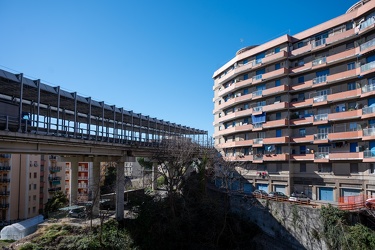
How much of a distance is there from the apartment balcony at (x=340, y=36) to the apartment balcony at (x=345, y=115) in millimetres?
8977

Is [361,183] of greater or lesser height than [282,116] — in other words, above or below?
below

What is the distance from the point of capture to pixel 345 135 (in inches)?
1264

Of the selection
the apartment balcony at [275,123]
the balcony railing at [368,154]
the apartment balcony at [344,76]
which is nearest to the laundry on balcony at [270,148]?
the apartment balcony at [275,123]

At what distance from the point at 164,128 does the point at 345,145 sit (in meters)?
28.6

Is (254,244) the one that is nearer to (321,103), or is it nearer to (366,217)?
(366,217)

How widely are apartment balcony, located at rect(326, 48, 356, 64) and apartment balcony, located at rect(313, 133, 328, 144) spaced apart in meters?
9.00

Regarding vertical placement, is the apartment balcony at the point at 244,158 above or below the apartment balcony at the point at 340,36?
below

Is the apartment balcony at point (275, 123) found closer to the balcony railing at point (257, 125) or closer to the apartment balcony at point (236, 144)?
the balcony railing at point (257, 125)

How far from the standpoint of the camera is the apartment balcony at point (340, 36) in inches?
1281

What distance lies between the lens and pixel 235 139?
154 feet

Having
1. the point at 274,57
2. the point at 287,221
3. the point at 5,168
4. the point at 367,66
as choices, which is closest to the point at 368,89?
the point at 367,66

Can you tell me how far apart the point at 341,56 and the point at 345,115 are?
7.14 metres

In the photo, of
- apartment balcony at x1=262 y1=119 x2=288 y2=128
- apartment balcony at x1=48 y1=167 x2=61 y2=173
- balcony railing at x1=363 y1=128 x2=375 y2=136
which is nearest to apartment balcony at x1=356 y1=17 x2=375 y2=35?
balcony railing at x1=363 y1=128 x2=375 y2=136

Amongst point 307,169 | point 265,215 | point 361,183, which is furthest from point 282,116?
point 265,215
